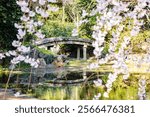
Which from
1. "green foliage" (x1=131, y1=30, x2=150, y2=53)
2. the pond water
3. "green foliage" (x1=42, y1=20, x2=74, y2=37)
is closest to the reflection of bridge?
"green foliage" (x1=42, y1=20, x2=74, y2=37)

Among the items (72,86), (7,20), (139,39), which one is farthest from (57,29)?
(139,39)

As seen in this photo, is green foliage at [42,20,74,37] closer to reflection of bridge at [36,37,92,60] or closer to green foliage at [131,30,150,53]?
reflection of bridge at [36,37,92,60]

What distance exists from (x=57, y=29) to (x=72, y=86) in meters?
1.80

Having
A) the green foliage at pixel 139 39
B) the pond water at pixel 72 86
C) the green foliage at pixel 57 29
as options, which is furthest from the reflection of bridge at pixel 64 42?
the green foliage at pixel 139 39

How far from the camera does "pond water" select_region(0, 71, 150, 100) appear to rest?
771 cm

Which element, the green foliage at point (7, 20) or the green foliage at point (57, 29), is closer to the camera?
the green foliage at point (7, 20)

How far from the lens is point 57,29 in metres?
10.7

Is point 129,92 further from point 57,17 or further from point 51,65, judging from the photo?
point 51,65

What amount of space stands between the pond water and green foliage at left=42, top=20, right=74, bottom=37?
3.03ft

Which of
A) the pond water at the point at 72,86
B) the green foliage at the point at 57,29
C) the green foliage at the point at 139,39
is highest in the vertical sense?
the green foliage at the point at 57,29

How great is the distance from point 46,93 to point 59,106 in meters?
4.38

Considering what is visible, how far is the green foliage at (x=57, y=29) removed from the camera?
997cm

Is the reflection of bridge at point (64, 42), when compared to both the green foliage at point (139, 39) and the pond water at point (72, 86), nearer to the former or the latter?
the pond water at point (72, 86)

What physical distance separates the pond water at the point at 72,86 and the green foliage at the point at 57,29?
0.92 m
